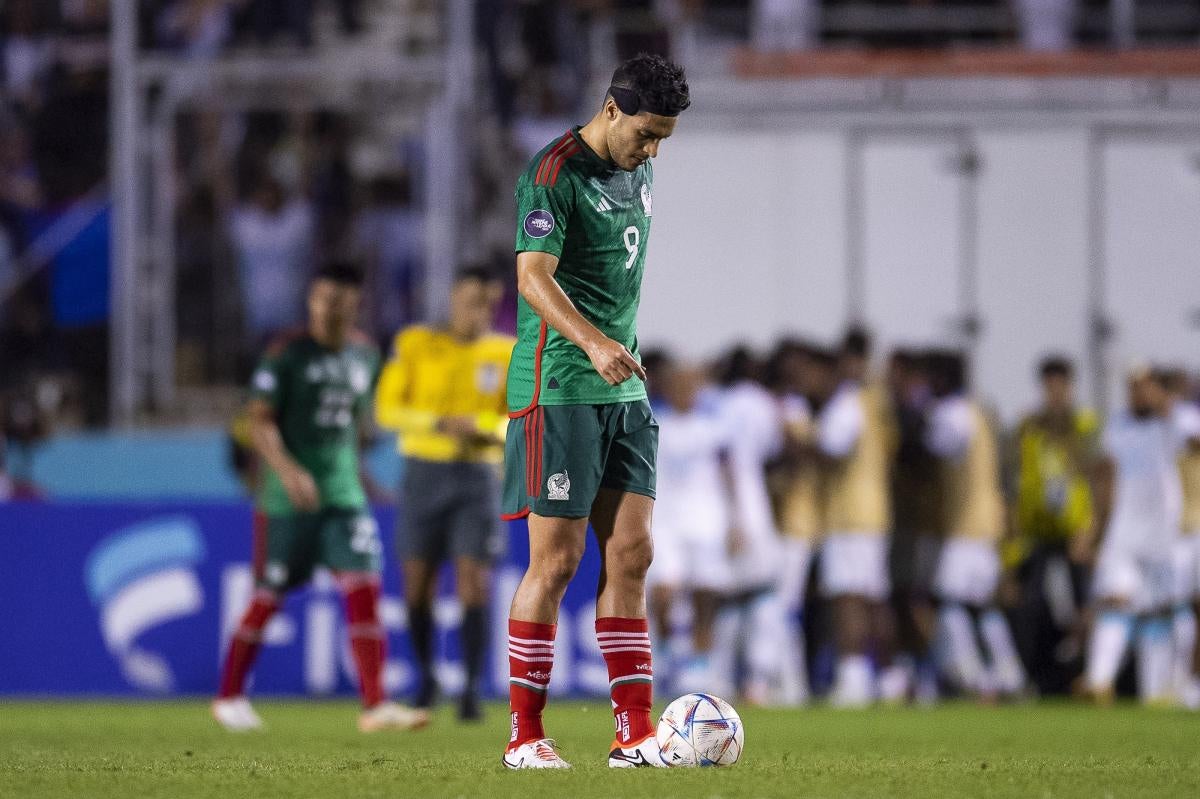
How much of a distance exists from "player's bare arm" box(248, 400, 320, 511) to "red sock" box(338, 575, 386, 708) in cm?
44

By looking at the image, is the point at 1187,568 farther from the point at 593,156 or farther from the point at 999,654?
the point at 593,156

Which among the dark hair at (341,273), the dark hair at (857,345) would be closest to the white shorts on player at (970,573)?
the dark hair at (857,345)

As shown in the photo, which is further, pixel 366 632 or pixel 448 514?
pixel 448 514

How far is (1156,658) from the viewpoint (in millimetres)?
13984

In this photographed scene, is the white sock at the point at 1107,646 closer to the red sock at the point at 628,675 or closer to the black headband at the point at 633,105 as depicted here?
the red sock at the point at 628,675

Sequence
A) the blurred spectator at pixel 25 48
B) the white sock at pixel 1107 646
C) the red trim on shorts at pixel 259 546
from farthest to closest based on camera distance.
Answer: the blurred spectator at pixel 25 48 → the white sock at pixel 1107 646 → the red trim on shorts at pixel 259 546

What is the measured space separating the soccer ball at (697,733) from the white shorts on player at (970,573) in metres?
7.63

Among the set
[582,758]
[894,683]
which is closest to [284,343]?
[582,758]

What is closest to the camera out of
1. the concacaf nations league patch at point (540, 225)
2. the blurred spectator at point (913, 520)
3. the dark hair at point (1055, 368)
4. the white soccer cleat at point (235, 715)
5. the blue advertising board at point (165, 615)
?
the concacaf nations league patch at point (540, 225)

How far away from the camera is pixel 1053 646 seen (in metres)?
14.8

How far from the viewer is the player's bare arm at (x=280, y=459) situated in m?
10.1

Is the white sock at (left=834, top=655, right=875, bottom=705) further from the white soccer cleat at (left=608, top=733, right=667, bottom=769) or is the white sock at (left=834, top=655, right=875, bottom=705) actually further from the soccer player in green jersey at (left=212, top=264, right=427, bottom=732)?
the white soccer cleat at (left=608, top=733, right=667, bottom=769)

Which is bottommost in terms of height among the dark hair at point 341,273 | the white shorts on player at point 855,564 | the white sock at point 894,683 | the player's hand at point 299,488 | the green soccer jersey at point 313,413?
the white sock at point 894,683

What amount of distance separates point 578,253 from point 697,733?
5.08ft
